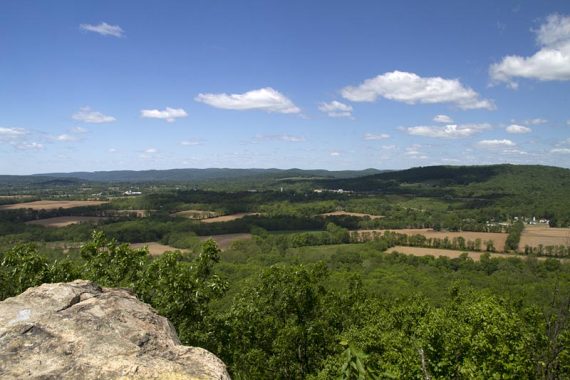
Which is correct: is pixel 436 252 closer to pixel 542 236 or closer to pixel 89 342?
pixel 542 236

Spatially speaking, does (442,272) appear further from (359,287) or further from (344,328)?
(344,328)

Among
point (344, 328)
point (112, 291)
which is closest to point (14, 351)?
point (112, 291)

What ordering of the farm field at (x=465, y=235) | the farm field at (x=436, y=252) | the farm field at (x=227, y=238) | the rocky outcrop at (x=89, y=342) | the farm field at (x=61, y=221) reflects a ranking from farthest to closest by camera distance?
the farm field at (x=61, y=221) < the farm field at (x=465, y=235) < the farm field at (x=227, y=238) < the farm field at (x=436, y=252) < the rocky outcrop at (x=89, y=342)

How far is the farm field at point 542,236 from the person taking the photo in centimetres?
14438

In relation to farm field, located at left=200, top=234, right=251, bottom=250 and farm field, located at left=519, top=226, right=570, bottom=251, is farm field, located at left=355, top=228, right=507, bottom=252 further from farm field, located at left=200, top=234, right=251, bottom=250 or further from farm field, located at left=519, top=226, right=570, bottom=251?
farm field, located at left=200, top=234, right=251, bottom=250

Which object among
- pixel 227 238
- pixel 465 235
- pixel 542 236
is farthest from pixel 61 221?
pixel 542 236

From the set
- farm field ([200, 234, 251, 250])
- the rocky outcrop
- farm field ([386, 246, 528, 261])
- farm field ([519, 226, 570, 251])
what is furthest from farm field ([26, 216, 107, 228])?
the rocky outcrop

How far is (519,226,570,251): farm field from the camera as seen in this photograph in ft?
474

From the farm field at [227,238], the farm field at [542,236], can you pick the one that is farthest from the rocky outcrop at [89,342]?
the farm field at [542,236]

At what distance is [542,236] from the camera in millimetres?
157250

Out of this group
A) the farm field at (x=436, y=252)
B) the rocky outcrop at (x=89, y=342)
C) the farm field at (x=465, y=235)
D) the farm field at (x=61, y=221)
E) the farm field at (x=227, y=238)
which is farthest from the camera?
the farm field at (x=61, y=221)

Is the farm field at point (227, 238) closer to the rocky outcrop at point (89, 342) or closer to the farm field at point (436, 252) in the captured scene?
the farm field at point (436, 252)

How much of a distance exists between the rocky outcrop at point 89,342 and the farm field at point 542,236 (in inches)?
5969

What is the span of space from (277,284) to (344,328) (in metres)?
8.16
